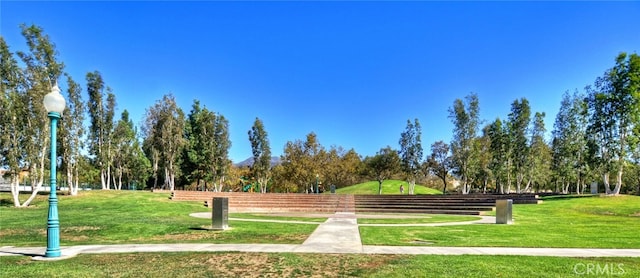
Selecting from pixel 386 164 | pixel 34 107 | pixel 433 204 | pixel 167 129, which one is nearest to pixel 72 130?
pixel 34 107

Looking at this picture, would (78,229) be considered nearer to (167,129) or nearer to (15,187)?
(15,187)

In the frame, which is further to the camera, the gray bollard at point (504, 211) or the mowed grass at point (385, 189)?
the mowed grass at point (385, 189)

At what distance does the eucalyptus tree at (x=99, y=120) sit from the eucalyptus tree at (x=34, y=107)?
8.83 m

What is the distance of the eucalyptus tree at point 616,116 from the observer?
30.5 meters

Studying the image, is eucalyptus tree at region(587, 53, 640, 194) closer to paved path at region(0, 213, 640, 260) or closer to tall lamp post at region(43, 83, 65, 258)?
paved path at region(0, 213, 640, 260)

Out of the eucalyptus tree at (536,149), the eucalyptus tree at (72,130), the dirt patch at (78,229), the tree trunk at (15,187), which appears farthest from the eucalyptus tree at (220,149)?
the eucalyptus tree at (536,149)

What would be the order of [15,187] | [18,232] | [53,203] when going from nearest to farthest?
[53,203] → [18,232] → [15,187]

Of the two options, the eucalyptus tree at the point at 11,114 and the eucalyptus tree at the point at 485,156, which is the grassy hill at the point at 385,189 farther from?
the eucalyptus tree at the point at 11,114

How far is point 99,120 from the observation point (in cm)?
3619

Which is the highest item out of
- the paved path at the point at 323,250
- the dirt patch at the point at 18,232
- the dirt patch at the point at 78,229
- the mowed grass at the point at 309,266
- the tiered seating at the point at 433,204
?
the mowed grass at the point at 309,266

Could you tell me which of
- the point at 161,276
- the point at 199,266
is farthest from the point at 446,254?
the point at 161,276

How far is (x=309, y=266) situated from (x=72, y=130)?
30.4 m

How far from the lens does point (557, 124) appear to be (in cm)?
4372

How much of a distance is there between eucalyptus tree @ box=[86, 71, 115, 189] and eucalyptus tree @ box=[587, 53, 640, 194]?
4471 cm
